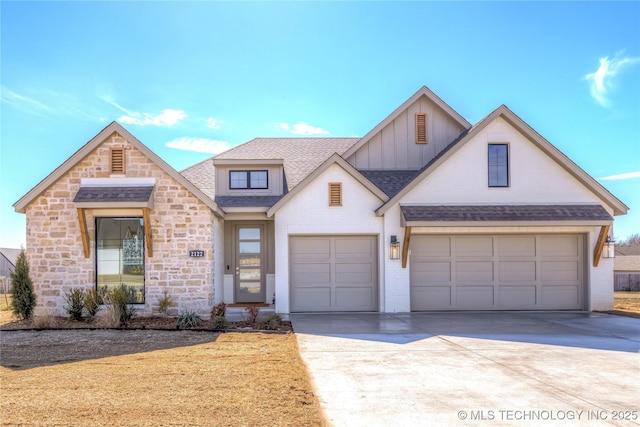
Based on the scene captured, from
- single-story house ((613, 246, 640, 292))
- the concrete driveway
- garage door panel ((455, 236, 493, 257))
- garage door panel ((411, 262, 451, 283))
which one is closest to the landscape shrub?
the concrete driveway

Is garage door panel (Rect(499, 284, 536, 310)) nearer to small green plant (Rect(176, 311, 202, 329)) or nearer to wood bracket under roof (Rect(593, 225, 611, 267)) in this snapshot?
wood bracket under roof (Rect(593, 225, 611, 267))

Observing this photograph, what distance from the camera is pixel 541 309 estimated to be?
45.1 feet

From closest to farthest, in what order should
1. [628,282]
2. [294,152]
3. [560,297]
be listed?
[560,297], [294,152], [628,282]

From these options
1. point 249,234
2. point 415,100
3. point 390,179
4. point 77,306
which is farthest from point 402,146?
point 77,306

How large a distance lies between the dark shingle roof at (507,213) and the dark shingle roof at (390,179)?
1.43 metres

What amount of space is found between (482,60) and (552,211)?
5168mm

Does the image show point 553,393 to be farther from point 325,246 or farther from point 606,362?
point 325,246

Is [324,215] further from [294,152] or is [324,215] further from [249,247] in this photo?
[294,152]

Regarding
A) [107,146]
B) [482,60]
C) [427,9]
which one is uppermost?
[427,9]

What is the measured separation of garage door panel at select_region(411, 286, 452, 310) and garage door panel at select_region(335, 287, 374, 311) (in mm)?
1309

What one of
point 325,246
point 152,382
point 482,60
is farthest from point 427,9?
point 152,382

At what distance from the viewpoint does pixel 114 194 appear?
12.0 m

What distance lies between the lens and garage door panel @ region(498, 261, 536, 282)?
13727mm

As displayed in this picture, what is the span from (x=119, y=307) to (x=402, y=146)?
410 inches
